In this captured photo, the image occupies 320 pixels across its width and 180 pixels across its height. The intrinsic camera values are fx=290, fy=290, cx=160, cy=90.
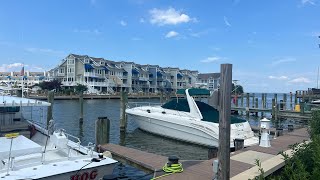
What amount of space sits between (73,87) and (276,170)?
3028 inches

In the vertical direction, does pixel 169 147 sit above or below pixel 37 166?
below

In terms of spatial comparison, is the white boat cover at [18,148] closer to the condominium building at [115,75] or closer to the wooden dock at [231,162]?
the wooden dock at [231,162]

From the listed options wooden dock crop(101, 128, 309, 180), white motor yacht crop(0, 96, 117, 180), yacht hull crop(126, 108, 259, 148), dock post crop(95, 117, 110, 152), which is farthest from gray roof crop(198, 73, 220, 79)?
white motor yacht crop(0, 96, 117, 180)

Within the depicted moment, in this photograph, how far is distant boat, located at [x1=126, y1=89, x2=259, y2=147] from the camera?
1659 centimetres

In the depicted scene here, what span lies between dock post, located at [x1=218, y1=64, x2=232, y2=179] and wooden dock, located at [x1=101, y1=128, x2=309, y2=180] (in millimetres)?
955

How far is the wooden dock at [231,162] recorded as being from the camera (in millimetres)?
7645

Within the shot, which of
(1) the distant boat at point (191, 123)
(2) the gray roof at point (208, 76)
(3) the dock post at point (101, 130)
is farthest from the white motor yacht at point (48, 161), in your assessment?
(2) the gray roof at point (208, 76)

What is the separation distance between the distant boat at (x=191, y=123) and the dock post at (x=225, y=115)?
983 centimetres

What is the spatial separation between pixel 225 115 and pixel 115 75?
84650 millimetres

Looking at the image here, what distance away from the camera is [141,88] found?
9625 centimetres

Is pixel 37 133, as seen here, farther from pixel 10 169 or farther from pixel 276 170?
pixel 276 170

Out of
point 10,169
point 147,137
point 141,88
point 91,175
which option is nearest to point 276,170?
point 91,175

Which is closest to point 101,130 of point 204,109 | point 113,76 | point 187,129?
point 187,129

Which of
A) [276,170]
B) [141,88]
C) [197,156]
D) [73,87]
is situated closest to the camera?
[276,170]
